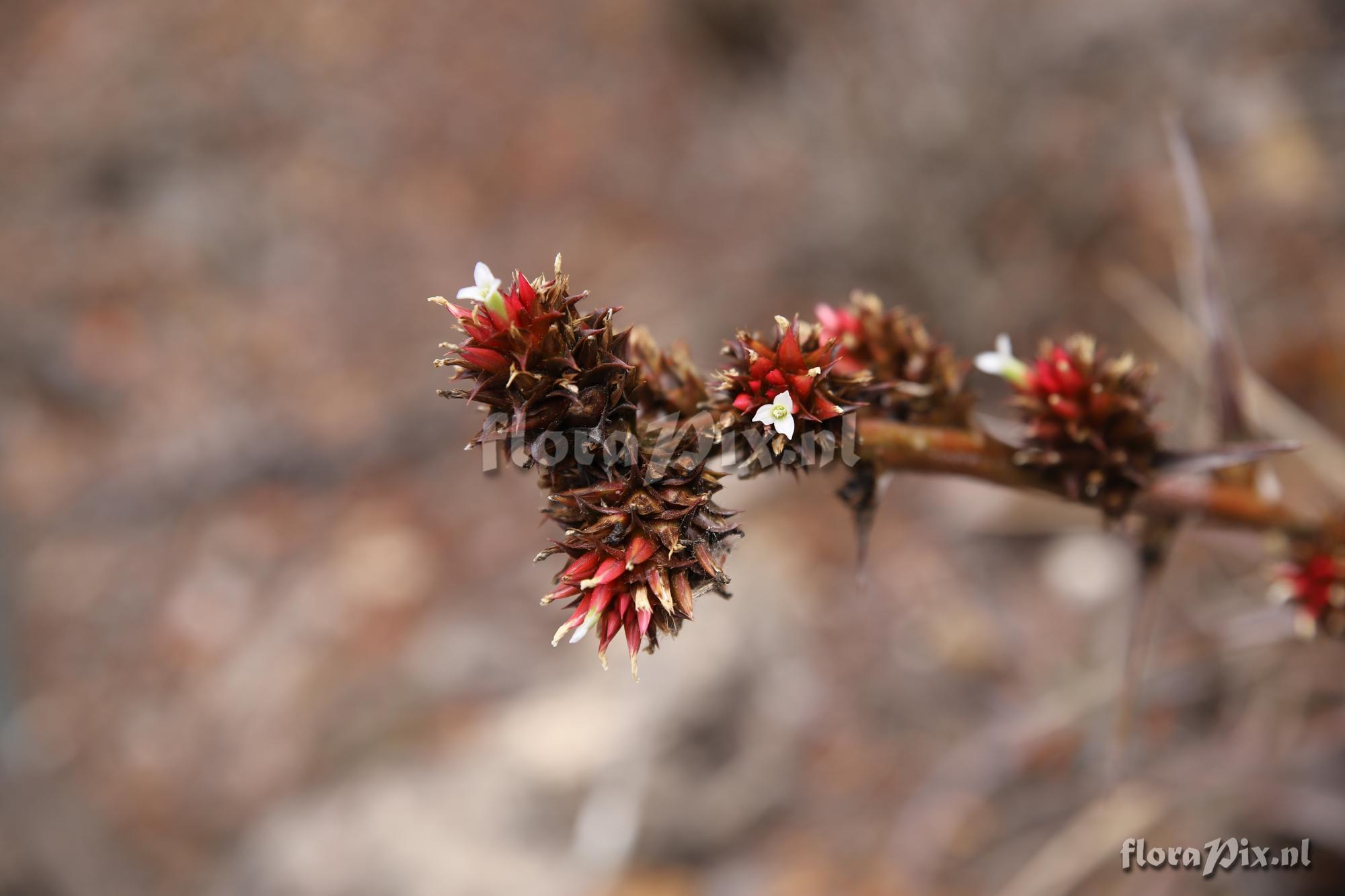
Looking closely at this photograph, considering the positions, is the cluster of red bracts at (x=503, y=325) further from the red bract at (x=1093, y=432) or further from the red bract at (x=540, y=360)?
the red bract at (x=1093, y=432)

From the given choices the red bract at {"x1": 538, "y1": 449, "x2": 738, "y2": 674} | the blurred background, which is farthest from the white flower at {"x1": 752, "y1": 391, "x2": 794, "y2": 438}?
the blurred background

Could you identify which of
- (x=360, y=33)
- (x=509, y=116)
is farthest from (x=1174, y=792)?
(x=360, y=33)

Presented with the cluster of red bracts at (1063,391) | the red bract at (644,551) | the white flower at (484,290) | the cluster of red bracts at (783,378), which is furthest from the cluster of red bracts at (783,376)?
A: the cluster of red bracts at (1063,391)

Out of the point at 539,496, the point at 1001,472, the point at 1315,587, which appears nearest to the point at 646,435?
the point at 1001,472

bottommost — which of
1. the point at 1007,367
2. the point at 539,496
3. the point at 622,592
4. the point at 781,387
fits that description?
the point at 622,592

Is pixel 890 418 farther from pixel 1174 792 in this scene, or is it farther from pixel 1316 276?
pixel 1316 276

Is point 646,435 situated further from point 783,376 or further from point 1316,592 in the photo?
point 1316,592
